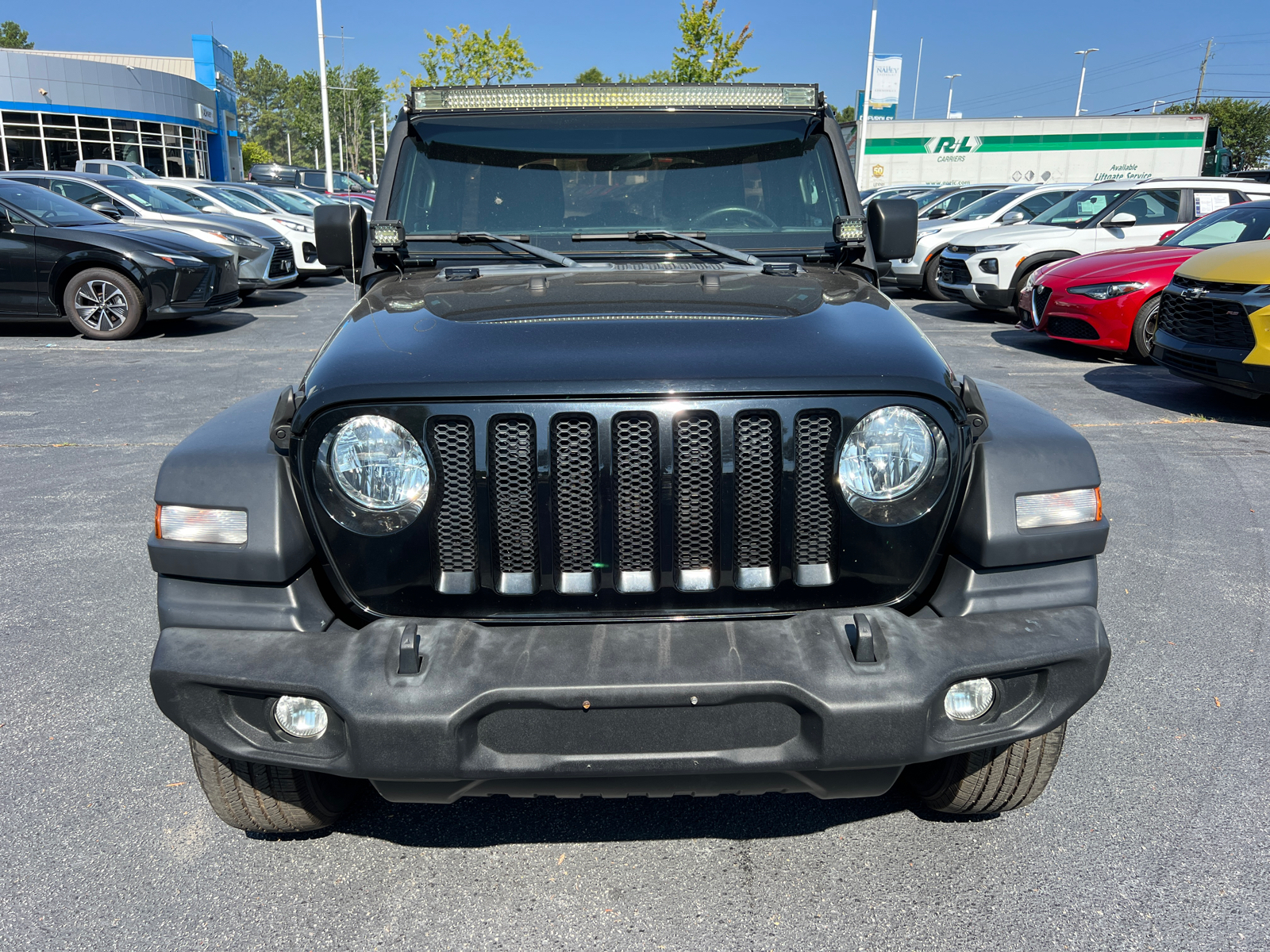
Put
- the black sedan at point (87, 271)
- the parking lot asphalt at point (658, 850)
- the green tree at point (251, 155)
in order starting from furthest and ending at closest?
the green tree at point (251, 155) < the black sedan at point (87, 271) < the parking lot asphalt at point (658, 850)

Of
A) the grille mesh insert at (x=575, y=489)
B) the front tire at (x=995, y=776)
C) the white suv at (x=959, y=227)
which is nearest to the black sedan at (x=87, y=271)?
the white suv at (x=959, y=227)

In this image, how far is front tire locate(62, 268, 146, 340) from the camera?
1047cm

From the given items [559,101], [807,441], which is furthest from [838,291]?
[559,101]

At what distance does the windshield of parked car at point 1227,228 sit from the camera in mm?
8812

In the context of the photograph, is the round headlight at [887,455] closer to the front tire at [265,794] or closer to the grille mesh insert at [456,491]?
the grille mesh insert at [456,491]

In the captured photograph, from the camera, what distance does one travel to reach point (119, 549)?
4.61 m

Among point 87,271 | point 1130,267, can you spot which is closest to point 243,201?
point 87,271

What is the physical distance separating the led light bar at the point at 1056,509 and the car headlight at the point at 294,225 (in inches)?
628

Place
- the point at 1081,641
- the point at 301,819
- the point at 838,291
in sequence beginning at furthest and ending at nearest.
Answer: the point at 838,291, the point at 301,819, the point at 1081,641

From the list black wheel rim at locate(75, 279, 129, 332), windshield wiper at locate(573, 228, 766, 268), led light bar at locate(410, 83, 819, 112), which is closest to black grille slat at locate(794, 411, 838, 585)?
windshield wiper at locate(573, 228, 766, 268)

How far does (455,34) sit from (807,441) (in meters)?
39.4

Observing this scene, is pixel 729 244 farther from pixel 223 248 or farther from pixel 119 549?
pixel 223 248

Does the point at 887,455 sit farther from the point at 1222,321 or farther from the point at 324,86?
the point at 324,86

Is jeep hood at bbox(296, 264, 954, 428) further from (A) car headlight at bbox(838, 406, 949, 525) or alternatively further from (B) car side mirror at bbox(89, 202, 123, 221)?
(B) car side mirror at bbox(89, 202, 123, 221)
